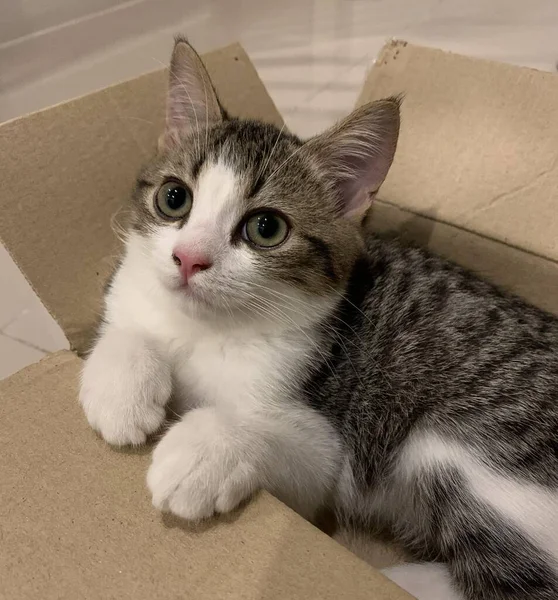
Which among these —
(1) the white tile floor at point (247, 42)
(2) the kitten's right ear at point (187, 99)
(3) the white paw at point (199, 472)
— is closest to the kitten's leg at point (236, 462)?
(3) the white paw at point (199, 472)

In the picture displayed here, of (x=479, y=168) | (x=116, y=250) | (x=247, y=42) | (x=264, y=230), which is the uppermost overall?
(x=247, y=42)

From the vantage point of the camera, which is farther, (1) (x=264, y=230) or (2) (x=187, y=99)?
(2) (x=187, y=99)

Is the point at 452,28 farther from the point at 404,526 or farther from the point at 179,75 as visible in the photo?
the point at 404,526

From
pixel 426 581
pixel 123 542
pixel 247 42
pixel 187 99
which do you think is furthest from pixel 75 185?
pixel 247 42

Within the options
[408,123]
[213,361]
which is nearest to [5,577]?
[213,361]

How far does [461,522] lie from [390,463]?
0.16 m

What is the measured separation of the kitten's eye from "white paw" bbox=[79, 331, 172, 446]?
244 millimetres

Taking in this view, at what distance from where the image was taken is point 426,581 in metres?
1.12

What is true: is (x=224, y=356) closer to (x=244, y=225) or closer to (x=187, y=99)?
(x=244, y=225)

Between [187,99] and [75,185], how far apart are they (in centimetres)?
32

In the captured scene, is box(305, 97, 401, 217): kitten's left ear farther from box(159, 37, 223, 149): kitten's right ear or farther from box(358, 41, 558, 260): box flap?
box(358, 41, 558, 260): box flap

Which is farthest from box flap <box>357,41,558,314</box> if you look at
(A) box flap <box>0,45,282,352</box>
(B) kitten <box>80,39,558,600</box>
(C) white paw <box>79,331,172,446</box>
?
(C) white paw <box>79,331,172,446</box>

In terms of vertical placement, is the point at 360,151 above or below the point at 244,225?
above

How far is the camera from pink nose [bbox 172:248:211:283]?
0.93 m
